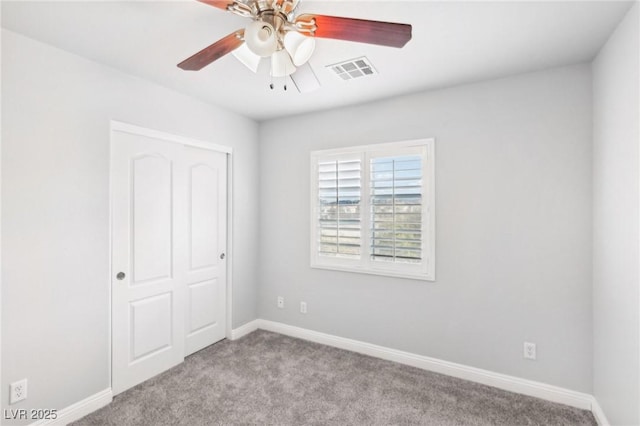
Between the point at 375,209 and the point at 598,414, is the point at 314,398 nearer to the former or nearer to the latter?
the point at 375,209

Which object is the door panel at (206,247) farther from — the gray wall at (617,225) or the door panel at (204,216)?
the gray wall at (617,225)

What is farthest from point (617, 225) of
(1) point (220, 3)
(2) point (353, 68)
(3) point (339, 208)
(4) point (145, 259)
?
(4) point (145, 259)

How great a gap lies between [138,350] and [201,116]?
2208 mm

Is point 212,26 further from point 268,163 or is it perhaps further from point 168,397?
point 168,397

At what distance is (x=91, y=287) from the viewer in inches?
89.5

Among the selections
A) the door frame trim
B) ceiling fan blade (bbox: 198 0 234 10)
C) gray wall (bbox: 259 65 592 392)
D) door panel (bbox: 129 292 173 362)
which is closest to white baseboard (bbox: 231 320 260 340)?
the door frame trim

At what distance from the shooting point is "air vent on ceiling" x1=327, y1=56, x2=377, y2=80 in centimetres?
231

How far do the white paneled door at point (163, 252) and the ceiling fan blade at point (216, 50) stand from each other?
121 cm

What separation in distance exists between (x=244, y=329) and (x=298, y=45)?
3.10m

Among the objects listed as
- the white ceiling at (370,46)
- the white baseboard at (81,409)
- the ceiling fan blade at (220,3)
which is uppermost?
the white ceiling at (370,46)

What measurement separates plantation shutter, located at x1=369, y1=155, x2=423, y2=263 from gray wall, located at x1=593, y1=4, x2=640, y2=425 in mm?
1239

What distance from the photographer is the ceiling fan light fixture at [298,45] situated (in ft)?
4.85

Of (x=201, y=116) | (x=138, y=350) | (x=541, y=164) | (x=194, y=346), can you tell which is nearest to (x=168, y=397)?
(x=138, y=350)

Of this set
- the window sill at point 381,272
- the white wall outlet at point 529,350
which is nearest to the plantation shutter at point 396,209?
the window sill at point 381,272
